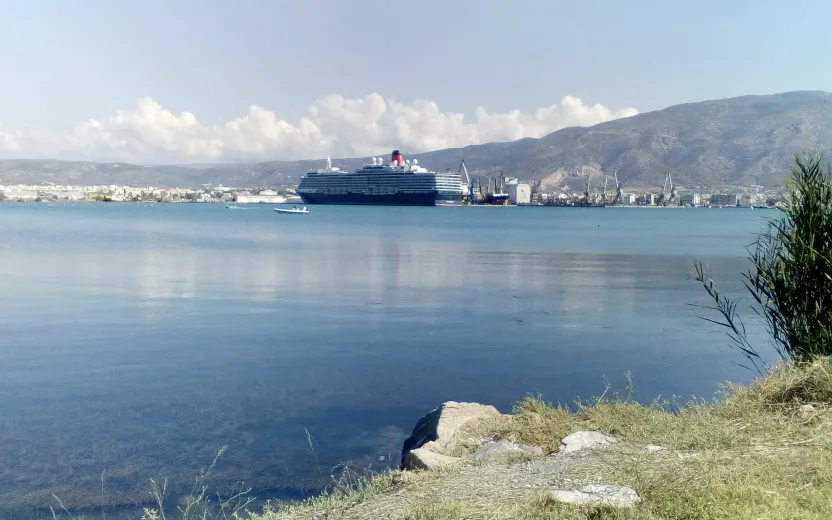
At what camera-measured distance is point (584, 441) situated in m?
4.87

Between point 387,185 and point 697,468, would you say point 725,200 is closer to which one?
point 387,185

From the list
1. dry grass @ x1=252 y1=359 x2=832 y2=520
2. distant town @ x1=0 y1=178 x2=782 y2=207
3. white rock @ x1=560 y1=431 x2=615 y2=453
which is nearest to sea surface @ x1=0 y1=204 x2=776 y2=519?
dry grass @ x1=252 y1=359 x2=832 y2=520

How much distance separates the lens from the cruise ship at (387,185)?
9800 cm

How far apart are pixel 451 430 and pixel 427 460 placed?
95 cm

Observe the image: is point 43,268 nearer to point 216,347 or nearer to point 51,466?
point 216,347

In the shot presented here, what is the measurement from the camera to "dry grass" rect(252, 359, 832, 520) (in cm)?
314

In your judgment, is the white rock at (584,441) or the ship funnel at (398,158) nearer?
the white rock at (584,441)

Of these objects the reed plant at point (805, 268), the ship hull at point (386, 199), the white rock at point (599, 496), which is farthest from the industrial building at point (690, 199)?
the white rock at point (599, 496)

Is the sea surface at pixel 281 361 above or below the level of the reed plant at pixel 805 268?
below

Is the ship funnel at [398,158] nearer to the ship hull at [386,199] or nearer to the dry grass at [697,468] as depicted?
the ship hull at [386,199]

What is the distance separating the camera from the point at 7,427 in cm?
707

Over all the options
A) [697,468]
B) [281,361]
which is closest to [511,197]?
[281,361]

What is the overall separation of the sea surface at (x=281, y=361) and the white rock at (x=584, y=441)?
1.97 meters

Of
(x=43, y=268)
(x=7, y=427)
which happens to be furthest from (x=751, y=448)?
(x=43, y=268)
